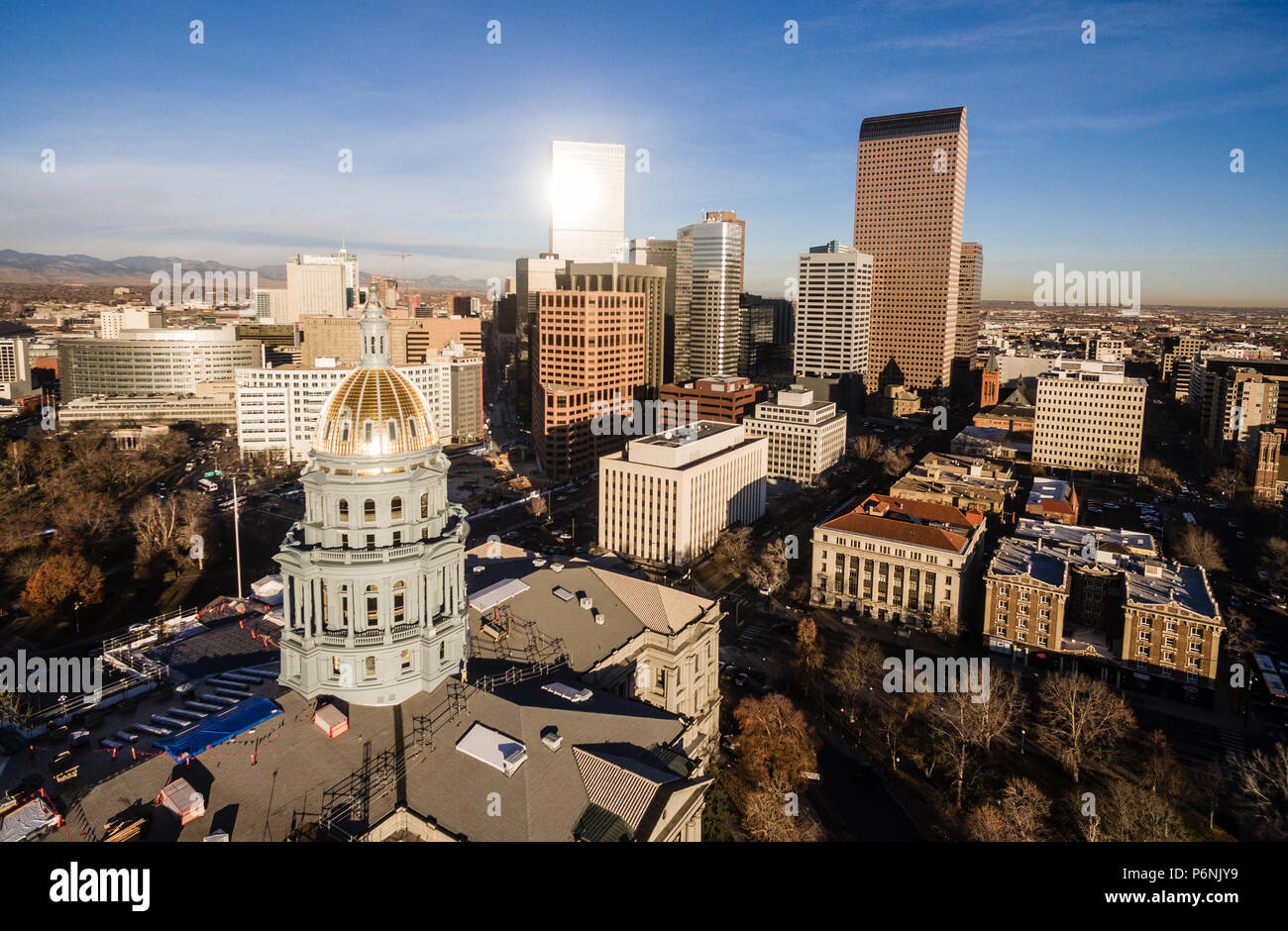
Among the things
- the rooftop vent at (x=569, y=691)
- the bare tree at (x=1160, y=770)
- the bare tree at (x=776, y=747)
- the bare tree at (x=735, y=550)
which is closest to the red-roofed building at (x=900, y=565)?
the bare tree at (x=735, y=550)

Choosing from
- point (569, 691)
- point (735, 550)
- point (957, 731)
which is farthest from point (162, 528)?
point (957, 731)

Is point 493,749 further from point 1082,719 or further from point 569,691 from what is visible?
point 1082,719

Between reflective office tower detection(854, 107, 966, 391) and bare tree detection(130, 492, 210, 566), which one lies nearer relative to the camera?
bare tree detection(130, 492, 210, 566)

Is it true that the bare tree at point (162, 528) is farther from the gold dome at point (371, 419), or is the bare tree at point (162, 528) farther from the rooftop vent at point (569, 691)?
the rooftop vent at point (569, 691)

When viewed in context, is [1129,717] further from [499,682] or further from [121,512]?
[121,512]

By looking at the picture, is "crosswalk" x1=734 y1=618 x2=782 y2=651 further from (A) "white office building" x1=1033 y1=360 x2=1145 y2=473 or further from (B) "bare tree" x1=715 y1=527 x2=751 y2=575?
(A) "white office building" x1=1033 y1=360 x2=1145 y2=473

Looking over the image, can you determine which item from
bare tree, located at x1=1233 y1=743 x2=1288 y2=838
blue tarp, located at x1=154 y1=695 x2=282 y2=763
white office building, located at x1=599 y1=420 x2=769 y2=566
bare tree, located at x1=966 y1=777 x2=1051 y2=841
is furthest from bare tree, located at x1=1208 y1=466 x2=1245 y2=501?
blue tarp, located at x1=154 y1=695 x2=282 y2=763
